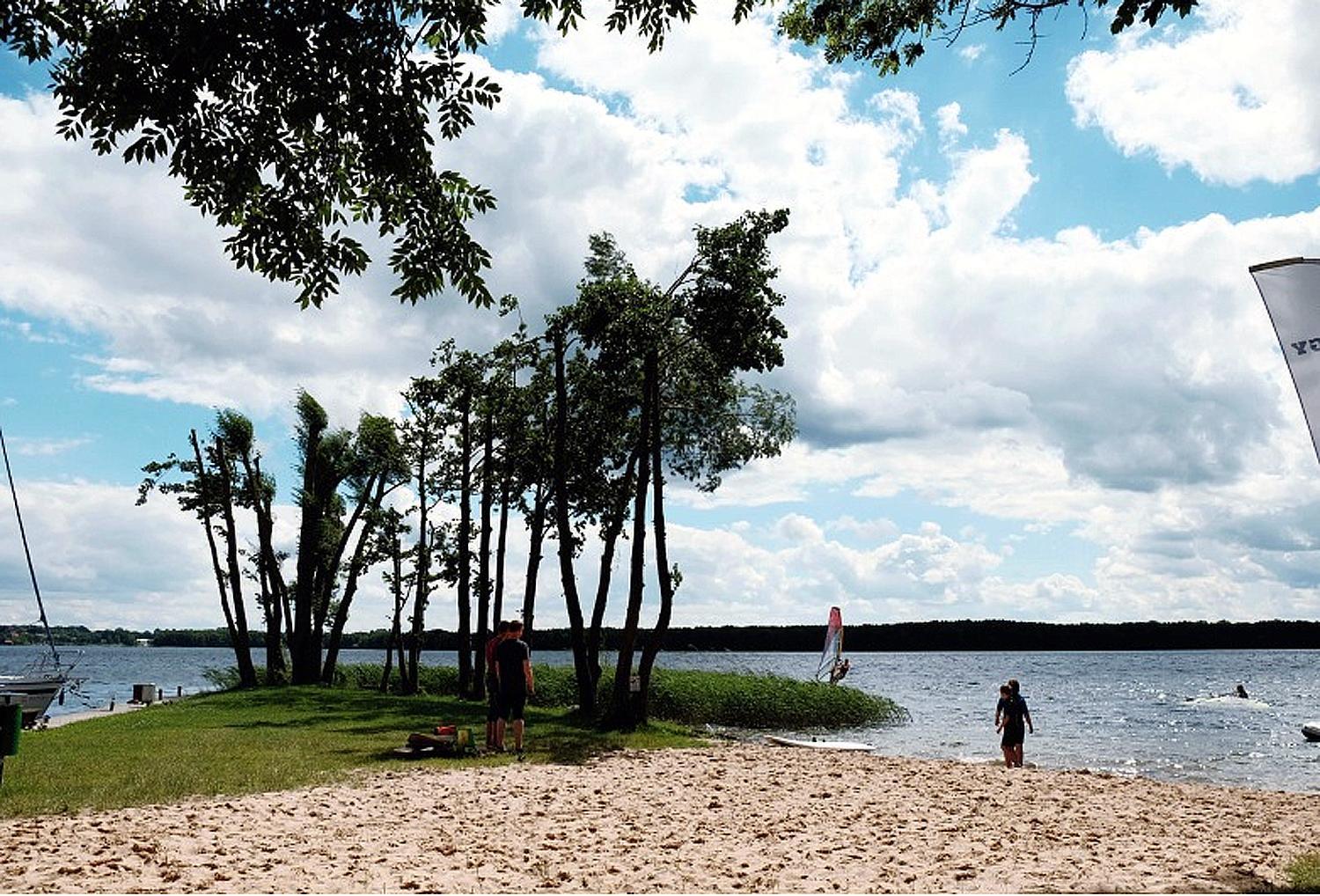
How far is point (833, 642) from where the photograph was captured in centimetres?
4072

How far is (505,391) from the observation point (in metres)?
34.2

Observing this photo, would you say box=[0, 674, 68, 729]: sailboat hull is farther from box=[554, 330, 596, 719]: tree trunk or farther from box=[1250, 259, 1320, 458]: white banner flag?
box=[1250, 259, 1320, 458]: white banner flag

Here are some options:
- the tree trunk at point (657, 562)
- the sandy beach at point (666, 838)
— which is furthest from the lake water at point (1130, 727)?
the sandy beach at point (666, 838)

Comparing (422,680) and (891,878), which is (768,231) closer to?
(891,878)

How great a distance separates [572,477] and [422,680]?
60.5 feet

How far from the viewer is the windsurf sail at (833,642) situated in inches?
1588

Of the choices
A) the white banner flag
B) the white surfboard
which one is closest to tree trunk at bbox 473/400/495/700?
the white banner flag

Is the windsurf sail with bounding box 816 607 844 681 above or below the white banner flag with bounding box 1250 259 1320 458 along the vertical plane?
below

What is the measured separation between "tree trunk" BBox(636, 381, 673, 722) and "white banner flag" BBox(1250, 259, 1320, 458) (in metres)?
16.9

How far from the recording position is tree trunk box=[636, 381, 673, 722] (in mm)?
25844

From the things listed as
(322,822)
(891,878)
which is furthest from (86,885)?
(891,878)

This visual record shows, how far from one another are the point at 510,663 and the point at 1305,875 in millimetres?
11995

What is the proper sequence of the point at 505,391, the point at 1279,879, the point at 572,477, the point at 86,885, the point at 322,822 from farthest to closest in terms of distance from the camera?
the point at 505,391, the point at 572,477, the point at 322,822, the point at 1279,879, the point at 86,885

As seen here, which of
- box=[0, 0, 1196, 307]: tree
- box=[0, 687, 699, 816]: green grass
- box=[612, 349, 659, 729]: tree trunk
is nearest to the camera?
box=[0, 0, 1196, 307]: tree
